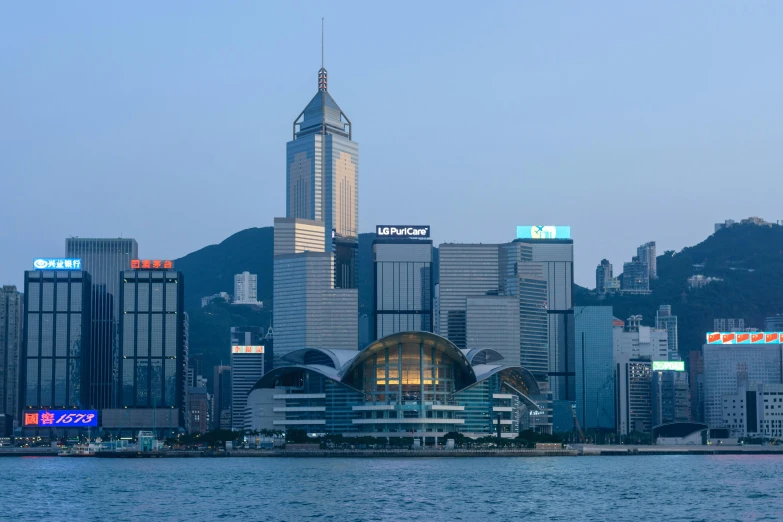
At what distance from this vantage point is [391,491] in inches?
4267

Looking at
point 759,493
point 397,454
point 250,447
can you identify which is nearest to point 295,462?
point 397,454

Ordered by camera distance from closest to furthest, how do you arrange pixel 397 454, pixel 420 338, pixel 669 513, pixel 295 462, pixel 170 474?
pixel 669 513 < pixel 170 474 < pixel 295 462 < pixel 397 454 < pixel 420 338

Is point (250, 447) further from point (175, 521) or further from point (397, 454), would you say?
point (175, 521)

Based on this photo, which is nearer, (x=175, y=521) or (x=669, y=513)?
(x=175, y=521)

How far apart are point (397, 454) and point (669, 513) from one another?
91766 mm

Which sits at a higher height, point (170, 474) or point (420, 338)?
point (420, 338)

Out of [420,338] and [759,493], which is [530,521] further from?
[420,338]

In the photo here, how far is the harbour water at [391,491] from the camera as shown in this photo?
91500 mm

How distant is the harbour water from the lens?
91.5m

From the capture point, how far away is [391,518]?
8700 cm

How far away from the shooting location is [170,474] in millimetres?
139625

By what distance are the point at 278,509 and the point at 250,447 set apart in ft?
342

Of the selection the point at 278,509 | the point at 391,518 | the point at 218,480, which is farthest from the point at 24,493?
the point at 391,518

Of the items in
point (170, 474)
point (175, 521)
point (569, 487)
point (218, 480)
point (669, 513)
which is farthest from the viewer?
point (170, 474)
